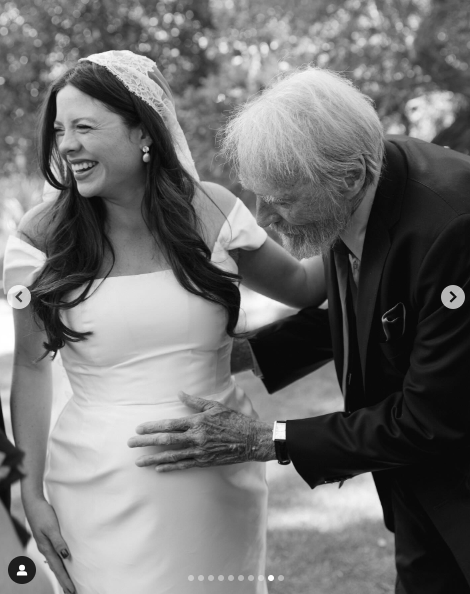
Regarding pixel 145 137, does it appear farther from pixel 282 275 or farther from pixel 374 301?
pixel 374 301

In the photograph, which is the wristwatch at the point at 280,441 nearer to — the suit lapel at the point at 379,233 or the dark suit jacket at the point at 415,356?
the dark suit jacket at the point at 415,356

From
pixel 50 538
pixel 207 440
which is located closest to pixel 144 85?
pixel 207 440

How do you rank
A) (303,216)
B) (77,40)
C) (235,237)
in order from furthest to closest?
1. (77,40)
2. (235,237)
3. (303,216)

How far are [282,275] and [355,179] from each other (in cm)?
87

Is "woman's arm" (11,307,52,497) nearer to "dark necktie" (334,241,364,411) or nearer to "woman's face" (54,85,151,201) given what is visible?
"woman's face" (54,85,151,201)

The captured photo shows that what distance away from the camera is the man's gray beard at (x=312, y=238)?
2361mm

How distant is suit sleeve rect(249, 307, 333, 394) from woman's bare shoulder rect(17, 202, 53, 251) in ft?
3.08

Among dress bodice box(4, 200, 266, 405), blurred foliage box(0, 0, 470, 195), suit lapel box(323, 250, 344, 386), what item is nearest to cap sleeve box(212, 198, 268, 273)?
dress bodice box(4, 200, 266, 405)

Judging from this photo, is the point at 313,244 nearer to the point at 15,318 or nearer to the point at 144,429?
the point at 144,429

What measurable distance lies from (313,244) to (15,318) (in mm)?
1070

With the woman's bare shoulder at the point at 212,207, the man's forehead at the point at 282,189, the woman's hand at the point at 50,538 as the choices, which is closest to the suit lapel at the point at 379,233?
the man's forehead at the point at 282,189

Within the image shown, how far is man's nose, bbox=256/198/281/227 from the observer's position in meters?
2.38

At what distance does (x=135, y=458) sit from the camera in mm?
2537

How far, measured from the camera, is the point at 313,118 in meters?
2.20
